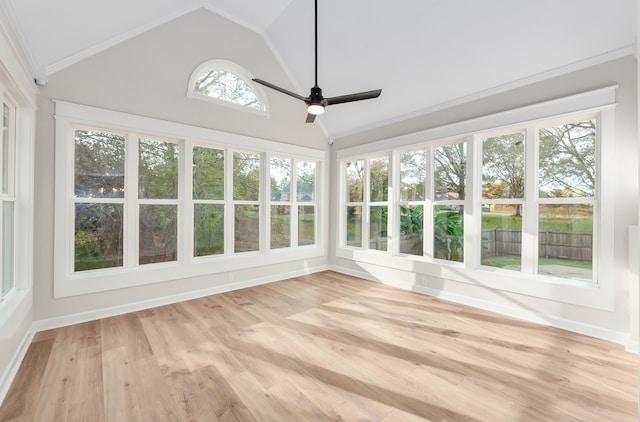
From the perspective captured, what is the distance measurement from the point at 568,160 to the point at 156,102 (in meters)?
5.06

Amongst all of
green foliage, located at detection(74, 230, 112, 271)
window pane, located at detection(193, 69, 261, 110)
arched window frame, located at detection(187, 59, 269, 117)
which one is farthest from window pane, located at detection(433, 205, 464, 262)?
green foliage, located at detection(74, 230, 112, 271)

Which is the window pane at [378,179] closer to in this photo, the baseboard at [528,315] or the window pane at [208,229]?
the baseboard at [528,315]

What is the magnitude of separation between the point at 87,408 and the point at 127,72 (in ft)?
11.6

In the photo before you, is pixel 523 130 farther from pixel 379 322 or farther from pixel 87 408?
pixel 87 408

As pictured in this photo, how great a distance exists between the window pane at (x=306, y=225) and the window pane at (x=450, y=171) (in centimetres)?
246

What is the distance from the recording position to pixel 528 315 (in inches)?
129

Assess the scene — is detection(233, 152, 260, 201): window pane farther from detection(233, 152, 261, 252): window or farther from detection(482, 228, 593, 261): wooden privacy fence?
detection(482, 228, 593, 261): wooden privacy fence

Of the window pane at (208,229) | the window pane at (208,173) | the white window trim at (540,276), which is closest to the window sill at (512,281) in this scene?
the white window trim at (540,276)

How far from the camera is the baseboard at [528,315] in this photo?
9.01 feet

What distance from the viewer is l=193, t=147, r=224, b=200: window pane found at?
4.14m

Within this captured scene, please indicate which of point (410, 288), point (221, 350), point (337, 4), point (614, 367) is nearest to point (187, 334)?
point (221, 350)

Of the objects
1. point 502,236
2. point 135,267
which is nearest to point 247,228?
point 135,267

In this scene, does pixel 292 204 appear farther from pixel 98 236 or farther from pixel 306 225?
pixel 98 236

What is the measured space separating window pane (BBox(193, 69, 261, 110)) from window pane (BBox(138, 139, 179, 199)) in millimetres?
1001
